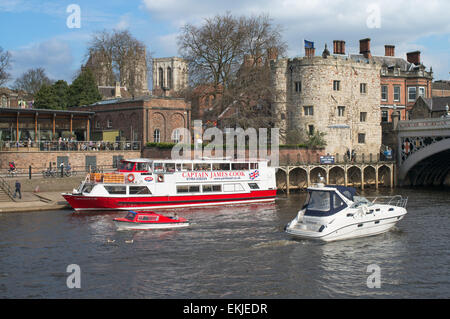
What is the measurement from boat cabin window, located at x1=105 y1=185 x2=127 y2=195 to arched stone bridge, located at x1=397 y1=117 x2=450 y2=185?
3811 cm

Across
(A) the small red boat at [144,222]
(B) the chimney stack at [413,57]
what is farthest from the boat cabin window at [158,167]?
(B) the chimney stack at [413,57]

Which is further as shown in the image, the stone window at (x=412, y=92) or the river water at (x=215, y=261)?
the stone window at (x=412, y=92)

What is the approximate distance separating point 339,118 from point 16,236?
4715 centimetres

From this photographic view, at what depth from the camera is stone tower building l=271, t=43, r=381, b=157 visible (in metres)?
67.8

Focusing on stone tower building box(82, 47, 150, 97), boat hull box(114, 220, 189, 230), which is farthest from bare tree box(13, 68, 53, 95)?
boat hull box(114, 220, 189, 230)

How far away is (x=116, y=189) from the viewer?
4384 cm

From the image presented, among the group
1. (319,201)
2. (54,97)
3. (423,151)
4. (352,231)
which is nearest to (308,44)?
(423,151)

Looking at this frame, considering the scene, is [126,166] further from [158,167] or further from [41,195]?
[41,195]

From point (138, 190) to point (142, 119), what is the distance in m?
19.0

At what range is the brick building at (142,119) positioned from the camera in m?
62.3

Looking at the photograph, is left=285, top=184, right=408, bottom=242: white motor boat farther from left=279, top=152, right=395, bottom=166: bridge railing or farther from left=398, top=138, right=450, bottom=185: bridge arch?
left=398, top=138, right=450, bottom=185: bridge arch

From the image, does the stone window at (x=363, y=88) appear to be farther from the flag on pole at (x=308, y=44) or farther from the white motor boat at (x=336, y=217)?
the white motor boat at (x=336, y=217)

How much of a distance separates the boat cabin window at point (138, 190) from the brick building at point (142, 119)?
17803 mm
